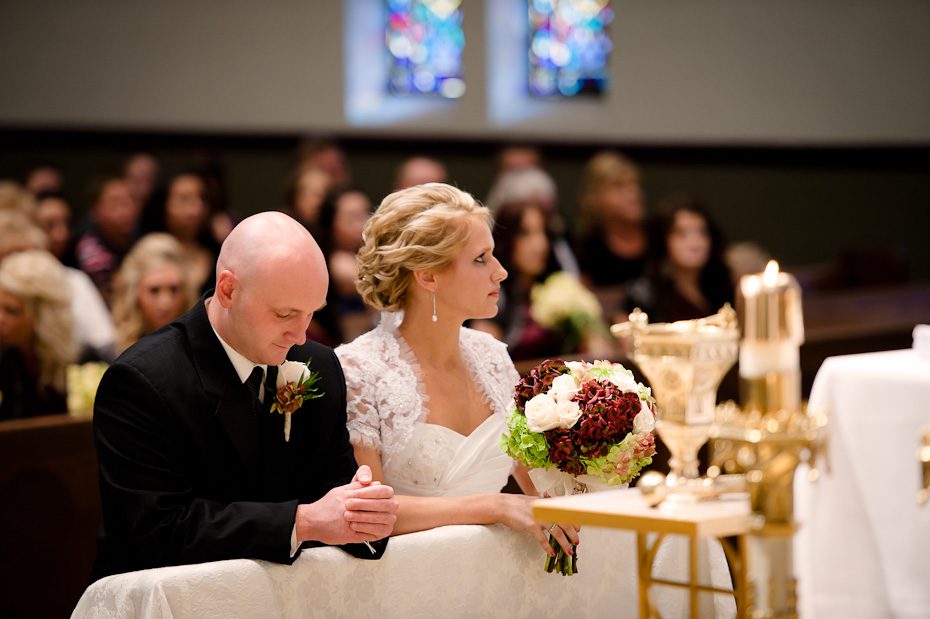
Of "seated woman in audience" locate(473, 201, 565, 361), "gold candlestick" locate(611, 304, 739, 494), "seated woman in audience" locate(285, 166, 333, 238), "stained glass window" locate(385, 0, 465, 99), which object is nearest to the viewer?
"gold candlestick" locate(611, 304, 739, 494)

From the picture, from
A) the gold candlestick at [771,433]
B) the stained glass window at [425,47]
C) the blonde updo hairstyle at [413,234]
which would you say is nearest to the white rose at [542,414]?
the blonde updo hairstyle at [413,234]

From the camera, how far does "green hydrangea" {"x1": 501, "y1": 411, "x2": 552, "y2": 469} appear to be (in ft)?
12.8

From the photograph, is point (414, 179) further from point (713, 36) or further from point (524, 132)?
point (713, 36)

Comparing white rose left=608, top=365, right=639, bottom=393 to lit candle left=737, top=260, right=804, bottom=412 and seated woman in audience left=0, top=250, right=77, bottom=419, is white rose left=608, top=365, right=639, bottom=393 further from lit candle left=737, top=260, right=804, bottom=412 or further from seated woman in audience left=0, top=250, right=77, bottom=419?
seated woman in audience left=0, top=250, right=77, bottom=419

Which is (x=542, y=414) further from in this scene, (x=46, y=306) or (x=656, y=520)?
(x=46, y=306)

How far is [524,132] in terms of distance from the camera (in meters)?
13.4

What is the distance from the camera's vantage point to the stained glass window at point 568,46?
13.9 metres

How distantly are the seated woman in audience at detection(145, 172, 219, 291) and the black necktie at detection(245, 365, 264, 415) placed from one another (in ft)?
15.4

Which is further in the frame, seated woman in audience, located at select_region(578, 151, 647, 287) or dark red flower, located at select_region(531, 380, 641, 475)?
seated woman in audience, located at select_region(578, 151, 647, 287)

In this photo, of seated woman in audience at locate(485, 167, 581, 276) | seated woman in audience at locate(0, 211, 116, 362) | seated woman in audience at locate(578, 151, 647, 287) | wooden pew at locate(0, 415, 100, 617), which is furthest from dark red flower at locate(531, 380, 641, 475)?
seated woman in audience at locate(578, 151, 647, 287)

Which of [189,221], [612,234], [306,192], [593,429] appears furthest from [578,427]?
[612,234]

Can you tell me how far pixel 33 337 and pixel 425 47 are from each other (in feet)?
25.9

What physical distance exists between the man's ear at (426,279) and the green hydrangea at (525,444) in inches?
22.4

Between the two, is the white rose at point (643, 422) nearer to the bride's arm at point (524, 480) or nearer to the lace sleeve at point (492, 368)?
the bride's arm at point (524, 480)
